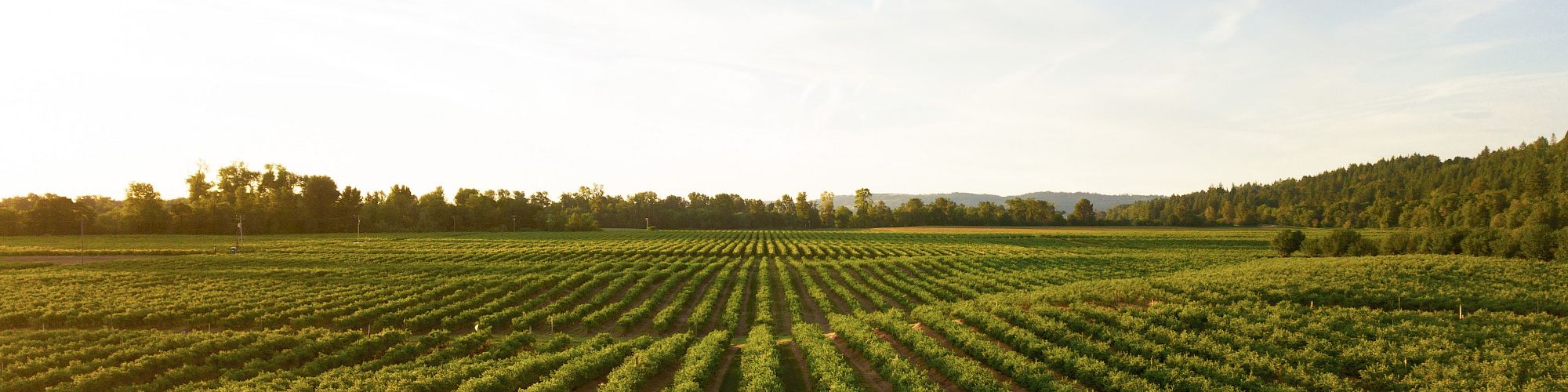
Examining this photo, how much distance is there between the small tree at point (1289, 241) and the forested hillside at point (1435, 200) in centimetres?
2136

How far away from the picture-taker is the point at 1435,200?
10469 cm

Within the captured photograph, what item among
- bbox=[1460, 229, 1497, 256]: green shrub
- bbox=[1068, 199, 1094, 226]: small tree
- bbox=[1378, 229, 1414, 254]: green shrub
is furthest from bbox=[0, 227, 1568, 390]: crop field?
bbox=[1068, 199, 1094, 226]: small tree

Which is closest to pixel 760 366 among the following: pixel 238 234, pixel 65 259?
pixel 65 259

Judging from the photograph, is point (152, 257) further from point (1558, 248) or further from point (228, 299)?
point (1558, 248)

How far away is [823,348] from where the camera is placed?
19641mm

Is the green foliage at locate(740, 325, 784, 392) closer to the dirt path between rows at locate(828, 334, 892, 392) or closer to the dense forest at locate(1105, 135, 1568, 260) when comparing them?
the dirt path between rows at locate(828, 334, 892, 392)

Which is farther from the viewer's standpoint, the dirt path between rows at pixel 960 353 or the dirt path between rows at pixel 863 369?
the dirt path between rows at pixel 863 369

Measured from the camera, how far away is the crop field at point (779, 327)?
16703 mm

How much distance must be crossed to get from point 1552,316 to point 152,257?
320ft

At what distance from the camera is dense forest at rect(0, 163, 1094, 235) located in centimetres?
9288

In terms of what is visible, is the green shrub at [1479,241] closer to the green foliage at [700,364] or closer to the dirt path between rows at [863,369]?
the dirt path between rows at [863,369]

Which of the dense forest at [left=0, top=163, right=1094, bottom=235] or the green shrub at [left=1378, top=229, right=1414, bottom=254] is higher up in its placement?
the dense forest at [left=0, top=163, right=1094, bottom=235]

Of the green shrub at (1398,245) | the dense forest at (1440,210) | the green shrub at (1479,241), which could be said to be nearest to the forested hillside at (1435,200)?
the dense forest at (1440,210)

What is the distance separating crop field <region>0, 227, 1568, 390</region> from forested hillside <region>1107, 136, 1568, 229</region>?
59975mm
